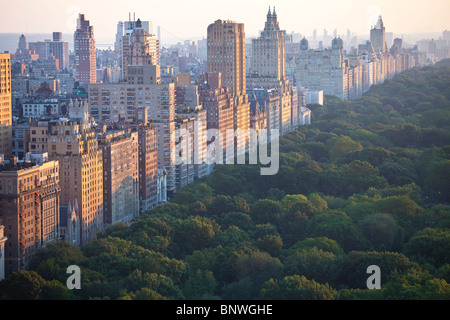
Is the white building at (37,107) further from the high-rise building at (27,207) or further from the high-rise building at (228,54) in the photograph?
the high-rise building at (27,207)

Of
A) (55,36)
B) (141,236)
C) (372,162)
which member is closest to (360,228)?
(141,236)

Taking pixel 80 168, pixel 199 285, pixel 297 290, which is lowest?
pixel 199 285

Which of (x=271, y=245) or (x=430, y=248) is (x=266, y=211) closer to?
(x=271, y=245)

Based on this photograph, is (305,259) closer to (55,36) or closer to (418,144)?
(418,144)

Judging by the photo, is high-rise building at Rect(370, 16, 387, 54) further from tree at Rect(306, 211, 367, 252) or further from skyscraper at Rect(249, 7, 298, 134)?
tree at Rect(306, 211, 367, 252)

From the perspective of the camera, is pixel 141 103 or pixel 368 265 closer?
pixel 368 265

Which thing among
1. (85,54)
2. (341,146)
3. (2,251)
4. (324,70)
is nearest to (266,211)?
(2,251)
